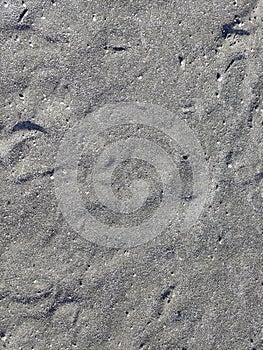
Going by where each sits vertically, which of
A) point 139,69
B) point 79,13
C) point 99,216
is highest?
point 79,13

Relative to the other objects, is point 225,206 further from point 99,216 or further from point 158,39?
point 158,39

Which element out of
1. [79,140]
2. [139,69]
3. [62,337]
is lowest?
[62,337]

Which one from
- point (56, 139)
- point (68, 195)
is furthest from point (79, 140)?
point (68, 195)

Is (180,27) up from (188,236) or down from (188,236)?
up

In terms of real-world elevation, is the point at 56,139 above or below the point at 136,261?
above

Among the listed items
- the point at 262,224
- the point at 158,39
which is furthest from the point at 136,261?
the point at 158,39

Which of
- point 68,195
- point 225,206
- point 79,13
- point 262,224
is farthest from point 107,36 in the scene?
point 262,224

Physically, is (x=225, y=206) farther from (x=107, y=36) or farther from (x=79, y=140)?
(x=107, y=36)

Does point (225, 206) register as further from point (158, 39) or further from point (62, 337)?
point (62, 337)
